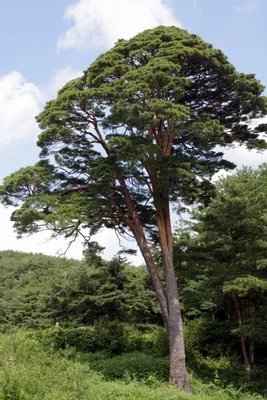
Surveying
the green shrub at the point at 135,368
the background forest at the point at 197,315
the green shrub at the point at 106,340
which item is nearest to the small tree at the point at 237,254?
the background forest at the point at 197,315

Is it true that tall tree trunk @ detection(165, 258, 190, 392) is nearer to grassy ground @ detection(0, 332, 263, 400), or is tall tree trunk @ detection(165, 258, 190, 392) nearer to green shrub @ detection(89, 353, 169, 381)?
grassy ground @ detection(0, 332, 263, 400)

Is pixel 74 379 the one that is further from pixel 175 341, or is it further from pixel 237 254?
pixel 237 254

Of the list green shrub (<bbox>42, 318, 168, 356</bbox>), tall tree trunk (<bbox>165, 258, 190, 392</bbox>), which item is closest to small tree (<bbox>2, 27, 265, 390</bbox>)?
tall tree trunk (<bbox>165, 258, 190, 392</bbox>)

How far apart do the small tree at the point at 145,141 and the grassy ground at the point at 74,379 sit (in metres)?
1.40

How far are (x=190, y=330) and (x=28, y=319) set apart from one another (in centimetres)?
1804

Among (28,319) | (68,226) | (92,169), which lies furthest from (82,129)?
(28,319)

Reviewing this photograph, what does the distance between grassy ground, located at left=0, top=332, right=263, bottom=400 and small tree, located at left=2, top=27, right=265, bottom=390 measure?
55.1 inches

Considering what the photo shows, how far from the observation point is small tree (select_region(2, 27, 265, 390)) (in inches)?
480

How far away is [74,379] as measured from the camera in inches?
307

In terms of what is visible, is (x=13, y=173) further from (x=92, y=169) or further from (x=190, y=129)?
(x=190, y=129)

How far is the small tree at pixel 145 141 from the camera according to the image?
12.2 meters

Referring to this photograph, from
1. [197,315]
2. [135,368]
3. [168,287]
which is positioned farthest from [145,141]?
[197,315]

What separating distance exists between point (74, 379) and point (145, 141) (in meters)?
7.29

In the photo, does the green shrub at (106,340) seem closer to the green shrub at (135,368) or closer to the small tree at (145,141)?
the green shrub at (135,368)
